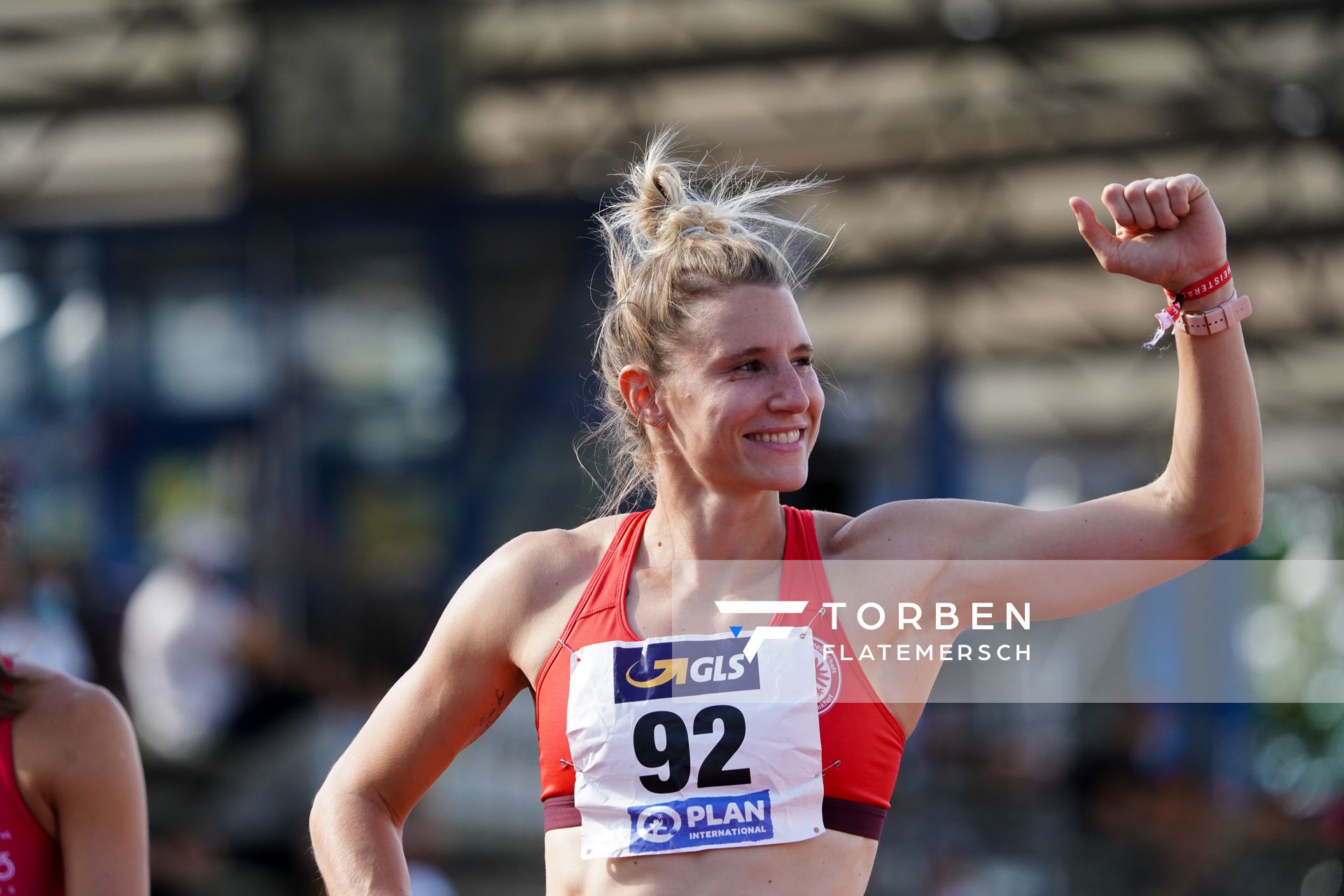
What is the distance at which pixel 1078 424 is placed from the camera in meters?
17.1

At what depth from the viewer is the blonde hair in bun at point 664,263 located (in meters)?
2.28

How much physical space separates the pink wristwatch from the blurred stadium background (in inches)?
197

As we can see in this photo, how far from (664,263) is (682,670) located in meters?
0.64

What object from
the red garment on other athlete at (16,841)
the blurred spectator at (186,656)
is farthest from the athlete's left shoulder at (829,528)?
the blurred spectator at (186,656)

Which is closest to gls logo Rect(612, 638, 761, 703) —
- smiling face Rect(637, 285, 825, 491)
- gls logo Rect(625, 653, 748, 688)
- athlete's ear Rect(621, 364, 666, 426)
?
gls logo Rect(625, 653, 748, 688)

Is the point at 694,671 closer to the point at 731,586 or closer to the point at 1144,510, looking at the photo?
the point at 731,586

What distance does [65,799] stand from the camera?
7.30ft

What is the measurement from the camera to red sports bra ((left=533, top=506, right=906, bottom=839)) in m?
2.11

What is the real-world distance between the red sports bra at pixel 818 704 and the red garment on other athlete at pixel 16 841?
2.49ft

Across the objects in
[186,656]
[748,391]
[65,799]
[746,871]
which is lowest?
[746,871]

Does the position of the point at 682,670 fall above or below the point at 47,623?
below

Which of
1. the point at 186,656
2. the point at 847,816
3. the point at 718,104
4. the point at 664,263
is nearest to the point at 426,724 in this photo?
the point at 847,816

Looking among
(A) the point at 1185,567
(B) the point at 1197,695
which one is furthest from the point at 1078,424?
(A) the point at 1185,567

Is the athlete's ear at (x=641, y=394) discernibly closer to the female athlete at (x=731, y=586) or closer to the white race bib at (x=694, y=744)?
the female athlete at (x=731, y=586)
